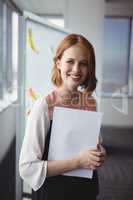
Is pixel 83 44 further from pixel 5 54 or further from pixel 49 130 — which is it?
pixel 5 54

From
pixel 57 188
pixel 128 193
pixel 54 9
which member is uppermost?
pixel 54 9

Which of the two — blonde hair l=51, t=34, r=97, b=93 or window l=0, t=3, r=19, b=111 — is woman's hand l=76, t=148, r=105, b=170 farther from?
window l=0, t=3, r=19, b=111

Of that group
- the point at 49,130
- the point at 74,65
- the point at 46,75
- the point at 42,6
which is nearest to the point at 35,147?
the point at 49,130

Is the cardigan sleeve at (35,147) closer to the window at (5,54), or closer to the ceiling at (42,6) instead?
the ceiling at (42,6)

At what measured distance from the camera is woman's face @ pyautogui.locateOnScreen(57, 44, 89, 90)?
2.19 ft

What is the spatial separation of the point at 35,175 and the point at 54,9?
3.39 feet

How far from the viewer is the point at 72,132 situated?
0.67 m

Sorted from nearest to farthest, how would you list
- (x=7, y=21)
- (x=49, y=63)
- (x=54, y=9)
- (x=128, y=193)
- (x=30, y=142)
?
1. (x=30, y=142)
2. (x=49, y=63)
3. (x=54, y=9)
4. (x=7, y=21)
5. (x=128, y=193)

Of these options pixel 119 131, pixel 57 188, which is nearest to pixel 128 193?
pixel 119 131

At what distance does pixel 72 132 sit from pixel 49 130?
2.7 inches

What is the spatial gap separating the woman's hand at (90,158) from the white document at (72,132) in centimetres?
3

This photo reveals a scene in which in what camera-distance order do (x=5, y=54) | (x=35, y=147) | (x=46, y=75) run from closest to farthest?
(x=35, y=147)
(x=46, y=75)
(x=5, y=54)

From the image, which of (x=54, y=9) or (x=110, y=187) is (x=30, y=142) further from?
(x=110, y=187)

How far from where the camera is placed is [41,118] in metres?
0.63
